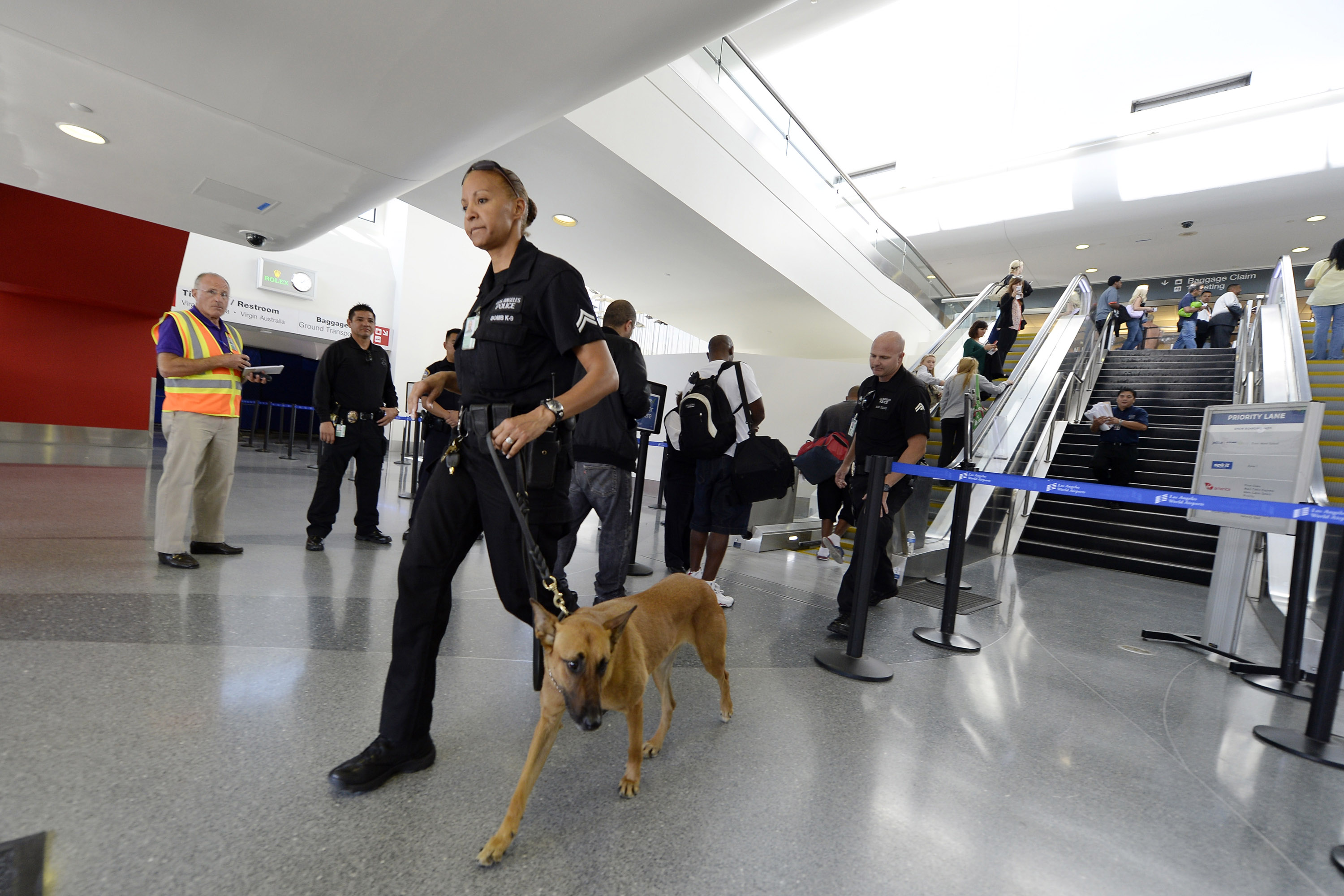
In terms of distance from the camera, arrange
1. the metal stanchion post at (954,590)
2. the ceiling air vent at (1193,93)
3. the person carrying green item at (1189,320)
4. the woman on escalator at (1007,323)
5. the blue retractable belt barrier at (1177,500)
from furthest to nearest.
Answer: the person carrying green item at (1189,320), the ceiling air vent at (1193,93), the woman on escalator at (1007,323), the metal stanchion post at (954,590), the blue retractable belt barrier at (1177,500)

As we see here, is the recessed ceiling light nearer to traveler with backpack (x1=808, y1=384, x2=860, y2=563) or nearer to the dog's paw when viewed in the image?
the dog's paw

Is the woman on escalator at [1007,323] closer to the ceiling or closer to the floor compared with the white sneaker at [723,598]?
closer to the ceiling

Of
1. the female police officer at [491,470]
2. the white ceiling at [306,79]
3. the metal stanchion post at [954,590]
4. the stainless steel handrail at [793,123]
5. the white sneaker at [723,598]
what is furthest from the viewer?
the stainless steel handrail at [793,123]

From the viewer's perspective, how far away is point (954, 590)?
3.76 meters

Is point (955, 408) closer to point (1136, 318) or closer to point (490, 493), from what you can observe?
point (490, 493)

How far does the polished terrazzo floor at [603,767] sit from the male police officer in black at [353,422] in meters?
1.06

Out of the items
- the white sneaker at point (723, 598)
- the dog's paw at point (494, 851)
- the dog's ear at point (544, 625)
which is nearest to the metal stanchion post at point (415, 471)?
the white sneaker at point (723, 598)

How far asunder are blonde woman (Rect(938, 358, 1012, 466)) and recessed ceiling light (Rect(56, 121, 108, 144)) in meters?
7.97

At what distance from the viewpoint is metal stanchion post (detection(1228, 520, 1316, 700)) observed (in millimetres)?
3180

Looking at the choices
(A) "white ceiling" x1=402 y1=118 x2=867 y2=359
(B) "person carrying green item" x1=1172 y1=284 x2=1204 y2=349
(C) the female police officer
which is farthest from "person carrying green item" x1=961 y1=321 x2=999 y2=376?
(C) the female police officer

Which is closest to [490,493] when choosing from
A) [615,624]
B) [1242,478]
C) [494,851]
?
[615,624]

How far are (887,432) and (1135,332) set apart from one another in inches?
495

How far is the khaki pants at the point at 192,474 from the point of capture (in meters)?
3.76

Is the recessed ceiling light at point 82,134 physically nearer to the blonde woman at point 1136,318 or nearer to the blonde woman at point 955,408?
the blonde woman at point 955,408
